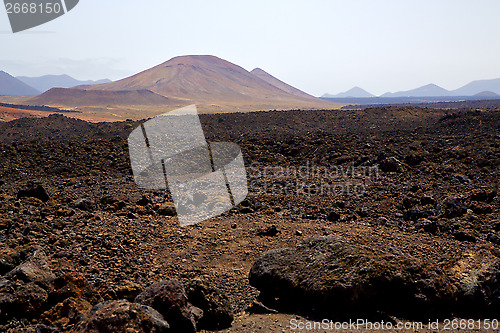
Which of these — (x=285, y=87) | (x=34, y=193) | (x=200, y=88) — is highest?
(x=285, y=87)

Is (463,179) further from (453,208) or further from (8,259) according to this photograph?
(8,259)

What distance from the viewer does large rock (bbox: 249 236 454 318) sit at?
3.60 meters

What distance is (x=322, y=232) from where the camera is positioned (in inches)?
261

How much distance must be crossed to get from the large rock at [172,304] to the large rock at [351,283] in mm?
1080

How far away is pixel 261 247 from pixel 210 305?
8.00ft

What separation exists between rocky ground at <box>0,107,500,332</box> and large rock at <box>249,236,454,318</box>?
1cm

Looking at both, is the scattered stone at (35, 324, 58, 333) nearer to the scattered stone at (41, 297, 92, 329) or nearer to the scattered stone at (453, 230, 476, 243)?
the scattered stone at (41, 297, 92, 329)

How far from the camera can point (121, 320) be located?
269 cm

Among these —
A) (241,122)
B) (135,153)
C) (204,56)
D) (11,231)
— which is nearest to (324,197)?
(11,231)

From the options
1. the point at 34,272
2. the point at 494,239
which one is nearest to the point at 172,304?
the point at 34,272

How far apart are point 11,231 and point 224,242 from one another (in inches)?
121

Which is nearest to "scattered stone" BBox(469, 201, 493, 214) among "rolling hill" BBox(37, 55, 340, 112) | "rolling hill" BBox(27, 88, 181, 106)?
"rolling hill" BBox(37, 55, 340, 112)

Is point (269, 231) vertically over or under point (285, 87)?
under

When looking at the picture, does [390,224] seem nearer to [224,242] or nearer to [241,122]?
[224,242]
